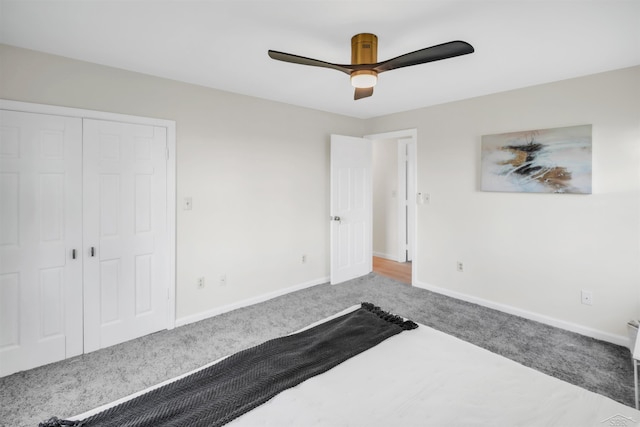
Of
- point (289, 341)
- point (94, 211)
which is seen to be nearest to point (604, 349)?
point (289, 341)

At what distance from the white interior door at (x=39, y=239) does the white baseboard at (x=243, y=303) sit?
2.93ft

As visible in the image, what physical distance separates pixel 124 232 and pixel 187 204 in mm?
607

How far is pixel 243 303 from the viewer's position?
365 centimetres

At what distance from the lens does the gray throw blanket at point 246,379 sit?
1.21m

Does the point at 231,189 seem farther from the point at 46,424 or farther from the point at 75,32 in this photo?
the point at 46,424

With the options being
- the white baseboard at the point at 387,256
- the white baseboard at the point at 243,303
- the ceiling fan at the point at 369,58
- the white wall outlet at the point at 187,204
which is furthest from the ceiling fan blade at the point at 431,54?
the white baseboard at the point at 387,256

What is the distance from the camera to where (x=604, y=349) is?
2.72 metres

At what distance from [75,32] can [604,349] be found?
189 inches

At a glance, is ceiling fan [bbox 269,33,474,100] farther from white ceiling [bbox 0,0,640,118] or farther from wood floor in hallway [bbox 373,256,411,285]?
wood floor in hallway [bbox 373,256,411,285]

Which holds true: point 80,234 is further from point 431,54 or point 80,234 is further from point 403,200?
point 403,200

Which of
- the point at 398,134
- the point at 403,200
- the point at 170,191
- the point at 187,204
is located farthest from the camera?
the point at 403,200

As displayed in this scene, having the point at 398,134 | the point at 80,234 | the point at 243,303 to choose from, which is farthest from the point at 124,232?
the point at 398,134

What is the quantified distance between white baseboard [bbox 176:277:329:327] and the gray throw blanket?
184 cm

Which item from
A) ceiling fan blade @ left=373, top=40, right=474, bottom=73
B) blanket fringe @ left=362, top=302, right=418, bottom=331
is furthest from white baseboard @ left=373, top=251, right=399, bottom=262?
ceiling fan blade @ left=373, top=40, right=474, bottom=73
